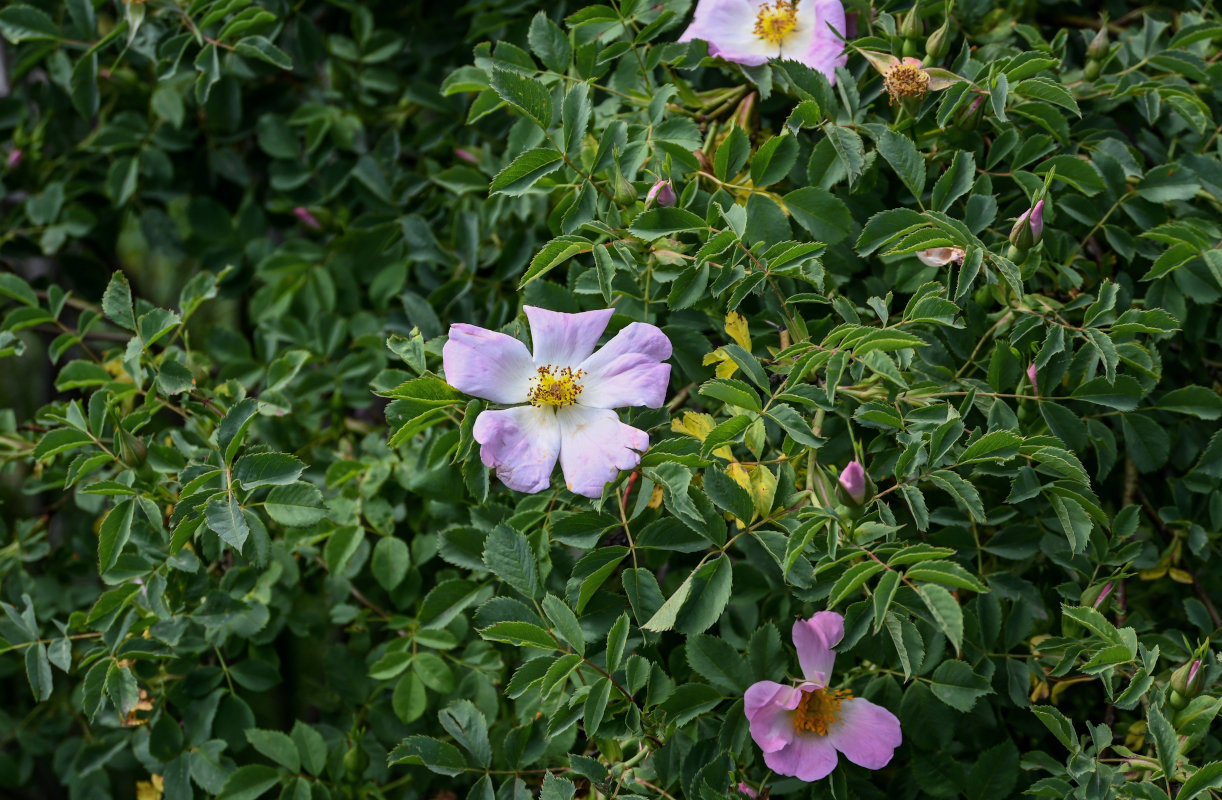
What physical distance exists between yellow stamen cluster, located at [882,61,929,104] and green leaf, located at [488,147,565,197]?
34cm

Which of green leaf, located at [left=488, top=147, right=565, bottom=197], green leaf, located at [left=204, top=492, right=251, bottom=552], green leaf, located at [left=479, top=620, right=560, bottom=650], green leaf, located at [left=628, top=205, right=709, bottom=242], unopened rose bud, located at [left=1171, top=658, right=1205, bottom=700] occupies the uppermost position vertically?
green leaf, located at [left=488, top=147, right=565, bottom=197]

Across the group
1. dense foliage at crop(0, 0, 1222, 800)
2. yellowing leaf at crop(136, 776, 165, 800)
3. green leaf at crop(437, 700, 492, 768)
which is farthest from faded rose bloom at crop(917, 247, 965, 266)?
yellowing leaf at crop(136, 776, 165, 800)

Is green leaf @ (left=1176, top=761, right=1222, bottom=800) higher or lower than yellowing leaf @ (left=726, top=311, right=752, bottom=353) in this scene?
lower

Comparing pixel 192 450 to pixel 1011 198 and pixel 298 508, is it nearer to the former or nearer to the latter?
pixel 298 508

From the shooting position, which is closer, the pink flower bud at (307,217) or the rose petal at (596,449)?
the rose petal at (596,449)

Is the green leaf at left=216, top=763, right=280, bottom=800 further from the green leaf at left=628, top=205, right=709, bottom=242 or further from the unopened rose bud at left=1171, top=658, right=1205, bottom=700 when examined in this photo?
the unopened rose bud at left=1171, top=658, right=1205, bottom=700

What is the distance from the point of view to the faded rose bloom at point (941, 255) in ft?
2.97

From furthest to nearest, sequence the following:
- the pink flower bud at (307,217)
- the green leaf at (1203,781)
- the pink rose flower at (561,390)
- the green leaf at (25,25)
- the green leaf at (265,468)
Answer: the pink flower bud at (307,217) < the green leaf at (25,25) < the green leaf at (265,468) < the pink rose flower at (561,390) < the green leaf at (1203,781)

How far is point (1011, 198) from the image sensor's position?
1078mm

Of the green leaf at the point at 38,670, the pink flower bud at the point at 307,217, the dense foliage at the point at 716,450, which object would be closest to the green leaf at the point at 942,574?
the dense foliage at the point at 716,450

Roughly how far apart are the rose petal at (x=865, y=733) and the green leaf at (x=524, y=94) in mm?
612

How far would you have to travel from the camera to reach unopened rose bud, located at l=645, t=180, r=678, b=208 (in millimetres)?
930

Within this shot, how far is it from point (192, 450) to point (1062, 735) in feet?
3.09

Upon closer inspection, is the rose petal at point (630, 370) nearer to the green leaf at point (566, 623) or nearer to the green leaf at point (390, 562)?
the green leaf at point (566, 623)
